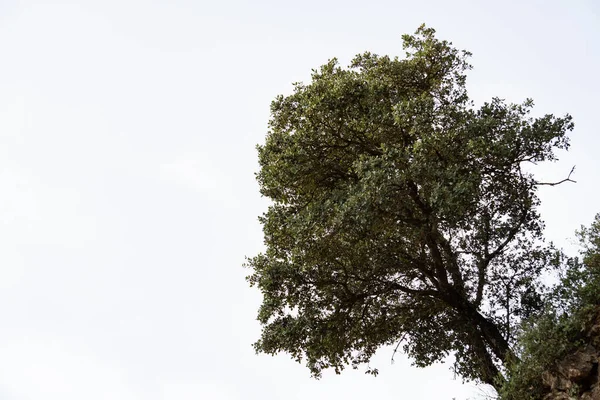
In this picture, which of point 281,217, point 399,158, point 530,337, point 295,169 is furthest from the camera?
point 281,217

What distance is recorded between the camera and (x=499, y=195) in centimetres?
2125

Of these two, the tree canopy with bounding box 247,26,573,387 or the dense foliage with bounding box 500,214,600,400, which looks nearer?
the dense foliage with bounding box 500,214,600,400

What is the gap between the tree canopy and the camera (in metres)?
18.9

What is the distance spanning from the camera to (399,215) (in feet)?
63.3

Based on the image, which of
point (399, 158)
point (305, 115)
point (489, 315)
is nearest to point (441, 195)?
point (399, 158)

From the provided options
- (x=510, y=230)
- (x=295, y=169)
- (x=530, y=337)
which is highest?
(x=295, y=169)

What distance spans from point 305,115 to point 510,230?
30.0 ft

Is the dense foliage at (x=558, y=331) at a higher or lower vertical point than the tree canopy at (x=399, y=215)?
lower

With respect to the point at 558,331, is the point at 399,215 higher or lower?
higher

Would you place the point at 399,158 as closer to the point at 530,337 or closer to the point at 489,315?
the point at 530,337

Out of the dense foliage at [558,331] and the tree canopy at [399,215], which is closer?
the dense foliage at [558,331]

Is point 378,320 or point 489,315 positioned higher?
point 378,320

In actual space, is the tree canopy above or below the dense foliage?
above

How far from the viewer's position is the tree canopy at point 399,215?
1888 centimetres
